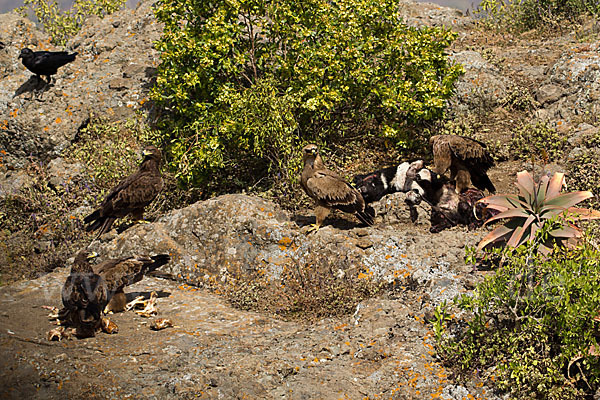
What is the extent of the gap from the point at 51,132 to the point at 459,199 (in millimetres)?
7949

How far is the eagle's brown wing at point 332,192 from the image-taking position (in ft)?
20.3

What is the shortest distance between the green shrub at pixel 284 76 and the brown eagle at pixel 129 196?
96cm

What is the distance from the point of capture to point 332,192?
20.3 feet

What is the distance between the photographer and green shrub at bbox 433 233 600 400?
12.0ft

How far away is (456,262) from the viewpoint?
5492 mm

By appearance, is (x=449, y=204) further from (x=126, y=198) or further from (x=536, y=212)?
(x=126, y=198)

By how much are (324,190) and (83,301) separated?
310 cm

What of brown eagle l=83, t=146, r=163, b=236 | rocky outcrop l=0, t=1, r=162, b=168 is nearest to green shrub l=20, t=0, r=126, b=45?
rocky outcrop l=0, t=1, r=162, b=168

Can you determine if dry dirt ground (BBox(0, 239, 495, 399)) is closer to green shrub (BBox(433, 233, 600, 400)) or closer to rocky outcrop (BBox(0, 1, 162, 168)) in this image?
green shrub (BBox(433, 233, 600, 400))

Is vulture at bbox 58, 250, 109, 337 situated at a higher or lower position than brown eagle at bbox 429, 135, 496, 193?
lower

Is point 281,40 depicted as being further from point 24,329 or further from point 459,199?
point 24,329

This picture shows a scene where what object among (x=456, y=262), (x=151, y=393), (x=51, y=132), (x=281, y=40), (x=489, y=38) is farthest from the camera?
(x=489, y=38)

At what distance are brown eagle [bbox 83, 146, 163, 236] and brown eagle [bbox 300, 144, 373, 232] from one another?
2301mm

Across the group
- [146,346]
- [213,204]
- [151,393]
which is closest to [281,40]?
[213,204]
